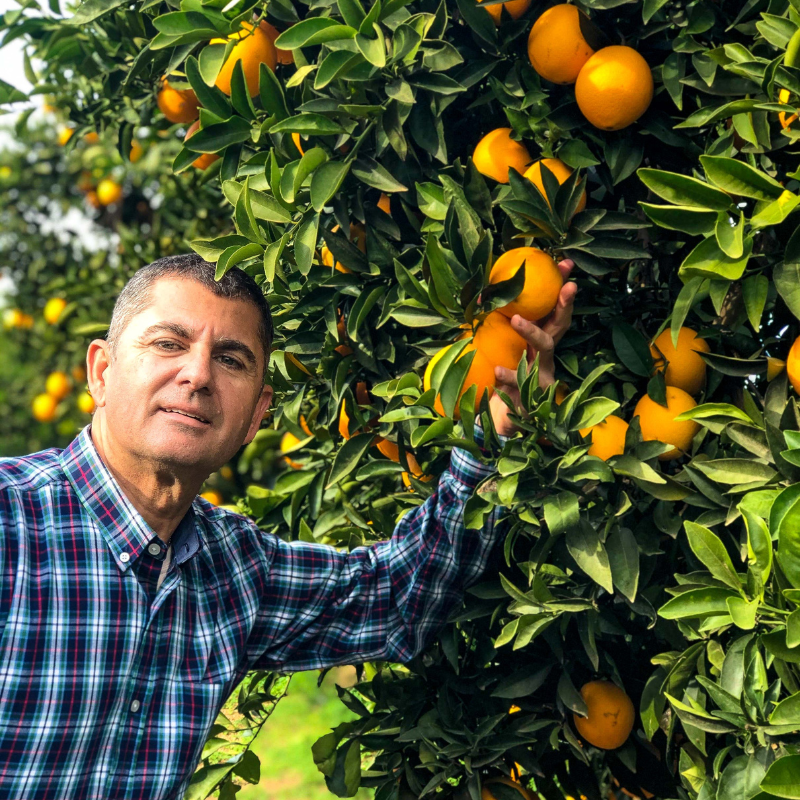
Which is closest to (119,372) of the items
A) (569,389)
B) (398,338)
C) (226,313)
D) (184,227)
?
(226,313)

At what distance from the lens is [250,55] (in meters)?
1.45

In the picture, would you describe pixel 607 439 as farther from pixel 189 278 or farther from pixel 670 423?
pixel 189 278

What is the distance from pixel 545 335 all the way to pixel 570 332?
0.40 feet

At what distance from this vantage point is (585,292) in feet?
4.62

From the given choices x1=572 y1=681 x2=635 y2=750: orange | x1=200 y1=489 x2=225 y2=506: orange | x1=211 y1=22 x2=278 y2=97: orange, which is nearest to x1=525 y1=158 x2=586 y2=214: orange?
x1=211 y1=22 x2=278 y2=97: orange

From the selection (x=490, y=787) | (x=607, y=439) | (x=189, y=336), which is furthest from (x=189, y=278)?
(x=490, y=787)

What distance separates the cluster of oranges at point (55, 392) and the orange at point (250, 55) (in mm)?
2503

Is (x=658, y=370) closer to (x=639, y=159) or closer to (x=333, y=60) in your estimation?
(x=639, y=159)

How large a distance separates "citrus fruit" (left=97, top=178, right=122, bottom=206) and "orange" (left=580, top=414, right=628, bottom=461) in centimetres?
290

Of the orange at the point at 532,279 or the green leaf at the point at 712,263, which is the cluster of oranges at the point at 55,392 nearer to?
the orange at the point at 532,279

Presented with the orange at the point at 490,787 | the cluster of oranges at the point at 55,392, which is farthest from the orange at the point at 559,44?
the cluster of oranges at the point at 55,392

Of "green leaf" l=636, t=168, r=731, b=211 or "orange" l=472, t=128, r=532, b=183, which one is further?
"orange" l=472, t=128, r=532, b=183

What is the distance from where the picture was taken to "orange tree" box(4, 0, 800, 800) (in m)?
1.12

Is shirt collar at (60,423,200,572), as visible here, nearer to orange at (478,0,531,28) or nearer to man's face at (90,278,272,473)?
man's face at (90,278,272,473)
